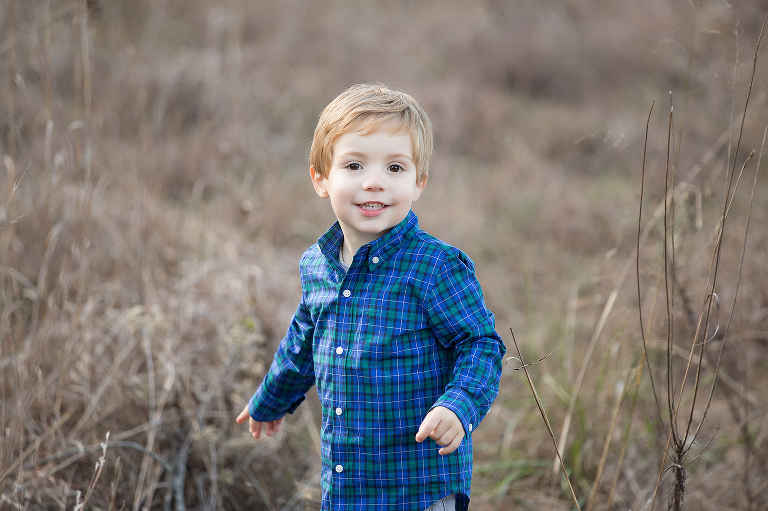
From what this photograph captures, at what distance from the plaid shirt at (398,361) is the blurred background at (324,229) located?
46 centimetres

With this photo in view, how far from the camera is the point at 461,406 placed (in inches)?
43.0

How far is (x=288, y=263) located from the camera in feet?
12.1

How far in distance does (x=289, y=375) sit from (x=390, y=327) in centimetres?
37

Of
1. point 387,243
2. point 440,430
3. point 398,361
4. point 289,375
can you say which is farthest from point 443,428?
point 289,375

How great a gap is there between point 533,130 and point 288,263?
13.4 feet

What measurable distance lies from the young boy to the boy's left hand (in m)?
0.11

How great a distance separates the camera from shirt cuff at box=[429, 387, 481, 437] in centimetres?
108

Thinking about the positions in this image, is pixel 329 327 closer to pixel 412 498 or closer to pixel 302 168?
pixel 412 498

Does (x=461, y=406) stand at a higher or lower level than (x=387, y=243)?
lower

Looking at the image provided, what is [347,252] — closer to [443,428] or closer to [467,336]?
[467,336]

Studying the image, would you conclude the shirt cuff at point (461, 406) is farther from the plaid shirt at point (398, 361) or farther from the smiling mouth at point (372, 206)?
the smiling mouth at point (372, 206)

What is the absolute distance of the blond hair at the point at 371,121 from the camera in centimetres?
121

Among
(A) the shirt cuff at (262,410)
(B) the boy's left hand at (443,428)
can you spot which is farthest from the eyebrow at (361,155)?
(A) the shirt cuff at (262,410)

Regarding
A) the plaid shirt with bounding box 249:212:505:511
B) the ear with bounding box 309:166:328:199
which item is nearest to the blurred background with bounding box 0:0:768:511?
the ear with bounding box 309:166:328:199
